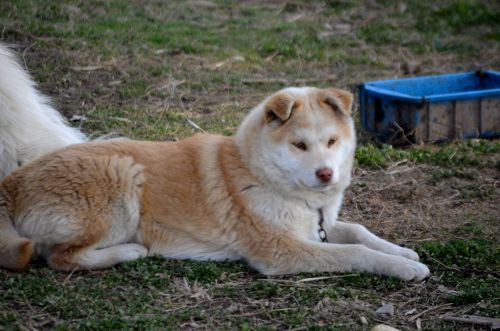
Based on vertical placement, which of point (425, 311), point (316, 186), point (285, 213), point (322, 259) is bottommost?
point (425, 311)

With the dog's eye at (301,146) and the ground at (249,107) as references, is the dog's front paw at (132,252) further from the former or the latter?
the dog's eye at (301,146)

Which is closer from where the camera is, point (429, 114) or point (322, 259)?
point (322, 259)

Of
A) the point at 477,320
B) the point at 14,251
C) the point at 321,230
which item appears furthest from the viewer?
the point at 321,230

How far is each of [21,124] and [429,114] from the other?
13.4ft

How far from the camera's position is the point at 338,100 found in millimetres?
5746

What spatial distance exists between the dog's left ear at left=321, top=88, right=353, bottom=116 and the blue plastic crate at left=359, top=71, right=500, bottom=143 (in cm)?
273

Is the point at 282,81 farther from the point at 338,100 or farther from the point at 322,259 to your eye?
the point at 322,259

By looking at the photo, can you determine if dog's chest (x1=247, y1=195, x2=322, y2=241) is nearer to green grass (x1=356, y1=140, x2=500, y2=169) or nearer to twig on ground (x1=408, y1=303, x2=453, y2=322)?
twig on ground (x1=408, y1=303, x2=453, y2=322)

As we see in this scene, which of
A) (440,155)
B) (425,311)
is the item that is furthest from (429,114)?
(425,311)

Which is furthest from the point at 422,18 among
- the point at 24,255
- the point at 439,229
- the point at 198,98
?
the point at 24,255

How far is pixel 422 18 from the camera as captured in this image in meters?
13.5

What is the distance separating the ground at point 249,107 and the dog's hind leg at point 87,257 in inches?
2.4

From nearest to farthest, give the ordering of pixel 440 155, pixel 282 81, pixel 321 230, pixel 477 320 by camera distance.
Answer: pixel 477 320 → pixel 321 230 → pixel 440 155 → pixel 282 81

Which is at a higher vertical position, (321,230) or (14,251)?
(14,251)
